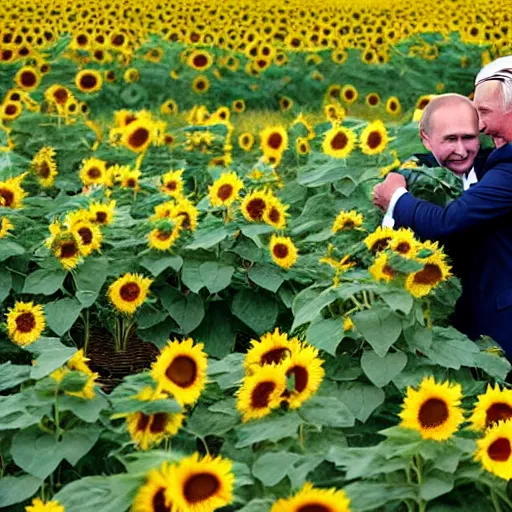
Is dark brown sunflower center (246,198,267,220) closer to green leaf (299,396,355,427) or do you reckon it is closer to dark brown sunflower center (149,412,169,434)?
green leaf (299,396,355,427)

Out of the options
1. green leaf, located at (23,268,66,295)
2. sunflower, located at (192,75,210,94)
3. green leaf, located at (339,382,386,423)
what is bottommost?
sunflower, located at (192,75,210,94)

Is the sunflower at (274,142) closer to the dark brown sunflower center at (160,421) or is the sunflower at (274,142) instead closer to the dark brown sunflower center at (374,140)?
the dark brown sunflower center at (374,140)

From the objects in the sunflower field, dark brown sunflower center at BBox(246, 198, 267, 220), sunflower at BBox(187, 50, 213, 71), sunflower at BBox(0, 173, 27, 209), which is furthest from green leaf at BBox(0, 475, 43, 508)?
sunflower at BBox(187, 50, 213, 71)

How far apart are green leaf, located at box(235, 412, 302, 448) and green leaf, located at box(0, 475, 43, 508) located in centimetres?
44

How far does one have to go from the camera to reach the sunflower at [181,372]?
2.39 metres

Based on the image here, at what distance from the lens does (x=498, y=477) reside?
2.17 metres

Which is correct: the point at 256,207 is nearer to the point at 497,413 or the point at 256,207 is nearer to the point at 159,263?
the point at 159,263

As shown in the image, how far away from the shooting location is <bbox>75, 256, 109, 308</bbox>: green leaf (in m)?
3.53

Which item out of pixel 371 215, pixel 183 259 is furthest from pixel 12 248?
pixel 371 215

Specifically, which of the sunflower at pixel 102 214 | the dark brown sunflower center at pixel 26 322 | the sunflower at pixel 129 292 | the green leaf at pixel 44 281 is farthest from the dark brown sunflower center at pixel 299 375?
the sunflower at pixel 102 214

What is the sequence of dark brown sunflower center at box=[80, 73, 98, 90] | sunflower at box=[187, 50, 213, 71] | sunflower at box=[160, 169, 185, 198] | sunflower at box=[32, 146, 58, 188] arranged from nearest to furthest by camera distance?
sunflower at box=[160, 169, 185, 198]
sunflower at box=[32, 146, 58, 188]
dark brown sunflower center at box=[80, 73, 98, 90]
sunflower at box=[187, 50, 213, 71]

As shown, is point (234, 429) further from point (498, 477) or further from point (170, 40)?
point (170, 40)

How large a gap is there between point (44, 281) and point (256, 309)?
0.67 meters

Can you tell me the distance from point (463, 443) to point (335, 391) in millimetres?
552
